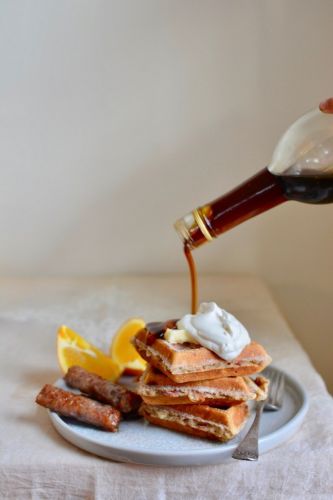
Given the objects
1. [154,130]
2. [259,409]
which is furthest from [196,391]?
[154,130]

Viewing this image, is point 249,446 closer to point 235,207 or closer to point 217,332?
point 217,332

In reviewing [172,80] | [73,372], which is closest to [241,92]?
[172,80]

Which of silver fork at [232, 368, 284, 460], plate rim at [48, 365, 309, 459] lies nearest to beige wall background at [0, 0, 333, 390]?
silver fork at [232, 368, 284, 460]

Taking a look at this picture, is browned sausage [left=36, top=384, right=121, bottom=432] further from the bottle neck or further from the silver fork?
the bottle neck

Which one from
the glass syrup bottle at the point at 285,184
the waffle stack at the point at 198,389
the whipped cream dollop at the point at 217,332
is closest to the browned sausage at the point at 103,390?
the waffle stack at the point at 198,389

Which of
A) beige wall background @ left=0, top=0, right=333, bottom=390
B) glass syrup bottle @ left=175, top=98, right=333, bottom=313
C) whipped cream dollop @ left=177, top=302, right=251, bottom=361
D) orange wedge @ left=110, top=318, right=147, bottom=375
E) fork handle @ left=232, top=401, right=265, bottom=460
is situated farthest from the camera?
beige wall background @ left=0, top=0, right=333, bottom=390

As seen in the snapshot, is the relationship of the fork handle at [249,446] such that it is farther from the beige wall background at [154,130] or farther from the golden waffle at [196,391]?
the beige wall background at [154,130]

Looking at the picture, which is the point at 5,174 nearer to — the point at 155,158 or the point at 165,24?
the point at 155,158
